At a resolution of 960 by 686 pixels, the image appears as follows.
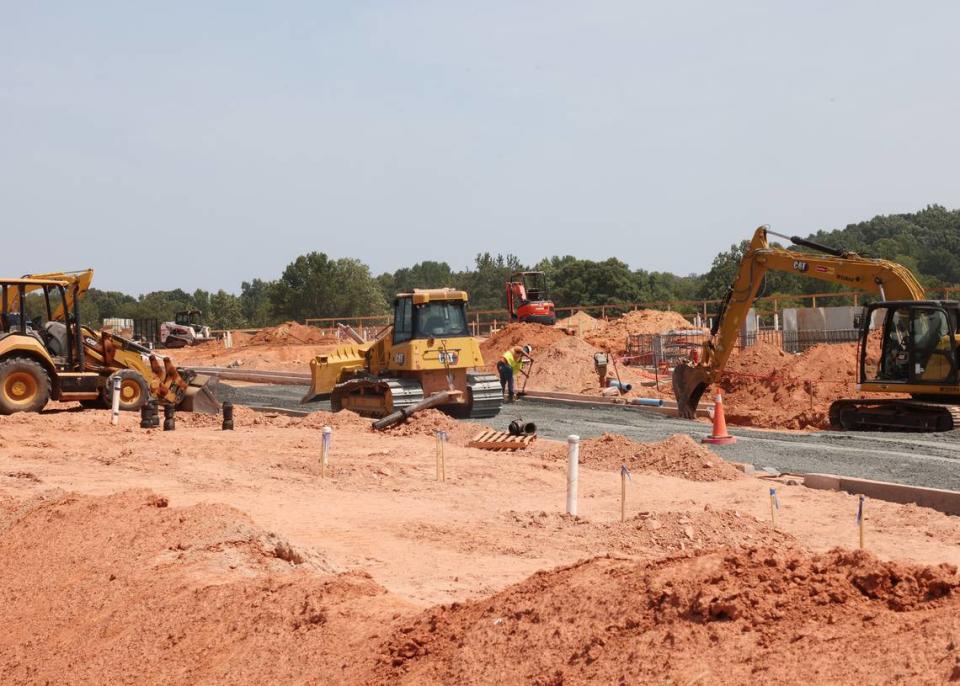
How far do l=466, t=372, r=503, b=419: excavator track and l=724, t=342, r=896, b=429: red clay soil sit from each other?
5021 millimetres

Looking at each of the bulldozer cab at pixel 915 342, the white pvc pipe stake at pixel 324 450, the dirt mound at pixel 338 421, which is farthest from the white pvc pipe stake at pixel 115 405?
the bulldozer cab at pixel 915 342

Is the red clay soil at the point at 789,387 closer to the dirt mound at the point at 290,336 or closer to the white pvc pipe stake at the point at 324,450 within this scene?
the white pvc pipe stake at the point at 324,450

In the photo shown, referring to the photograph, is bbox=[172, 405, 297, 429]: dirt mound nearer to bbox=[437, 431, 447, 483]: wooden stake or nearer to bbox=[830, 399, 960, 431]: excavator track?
bbox=[437, 431, 447, 483]: wooden stake

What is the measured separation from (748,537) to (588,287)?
77.9 m

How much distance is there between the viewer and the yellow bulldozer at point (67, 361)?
69.3ft

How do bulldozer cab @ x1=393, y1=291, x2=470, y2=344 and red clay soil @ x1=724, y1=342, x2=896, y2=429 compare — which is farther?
red clay soil @ x1=724, y1=342, x2=896, y2=429

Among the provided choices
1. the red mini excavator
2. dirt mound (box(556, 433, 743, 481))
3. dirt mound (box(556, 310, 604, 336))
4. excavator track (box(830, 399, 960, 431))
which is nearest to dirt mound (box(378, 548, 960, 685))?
dirt mound (box(556, 433, 743, 481))

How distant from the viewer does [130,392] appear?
22.5 metres

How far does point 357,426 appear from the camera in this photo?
20219 millimetres

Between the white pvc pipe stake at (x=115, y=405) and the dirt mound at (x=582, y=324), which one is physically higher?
the dirt mound at (x=582, y=324)

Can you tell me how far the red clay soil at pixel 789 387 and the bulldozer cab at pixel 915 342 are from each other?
224cm

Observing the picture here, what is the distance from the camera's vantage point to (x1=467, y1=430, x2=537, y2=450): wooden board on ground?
55.7 feet

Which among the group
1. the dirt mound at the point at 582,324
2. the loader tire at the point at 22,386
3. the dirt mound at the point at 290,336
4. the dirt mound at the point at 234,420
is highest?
the dirt mound at the point at 582,324

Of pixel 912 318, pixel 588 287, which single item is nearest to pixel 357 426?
pixel 912 318
